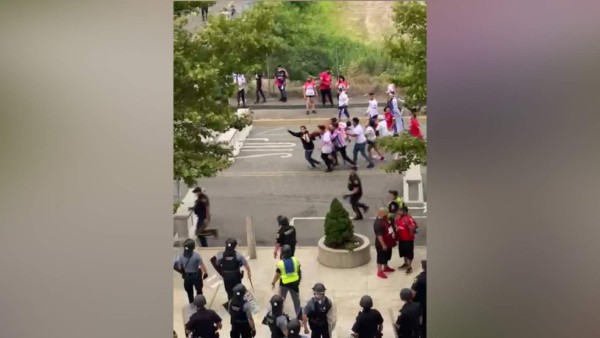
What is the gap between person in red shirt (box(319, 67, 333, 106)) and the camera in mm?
5039

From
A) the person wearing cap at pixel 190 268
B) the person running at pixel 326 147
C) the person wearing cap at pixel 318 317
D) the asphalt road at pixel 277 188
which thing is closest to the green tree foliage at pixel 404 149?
the asphalt road at pixel 277 188

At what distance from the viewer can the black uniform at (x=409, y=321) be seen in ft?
15.6

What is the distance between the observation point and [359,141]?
5.10 m

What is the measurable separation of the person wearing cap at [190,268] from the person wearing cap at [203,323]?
113 millimetres

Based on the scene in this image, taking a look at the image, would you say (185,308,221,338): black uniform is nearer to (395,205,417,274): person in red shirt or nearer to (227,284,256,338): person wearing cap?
(227,284,256,338): person wearing cap

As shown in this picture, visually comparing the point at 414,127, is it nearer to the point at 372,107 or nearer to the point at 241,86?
the point at 372,107

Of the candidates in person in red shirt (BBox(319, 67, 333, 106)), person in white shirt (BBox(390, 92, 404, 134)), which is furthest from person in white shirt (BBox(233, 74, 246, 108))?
person in white shirt (BBox(390, 92, 404, 134))

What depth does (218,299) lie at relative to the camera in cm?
512

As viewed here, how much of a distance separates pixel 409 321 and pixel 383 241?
58 centimetres

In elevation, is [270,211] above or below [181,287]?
above
